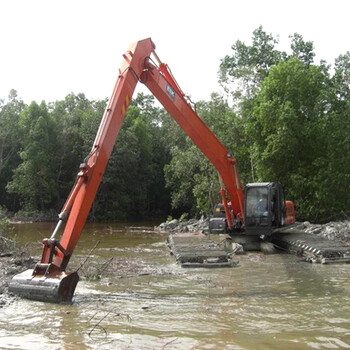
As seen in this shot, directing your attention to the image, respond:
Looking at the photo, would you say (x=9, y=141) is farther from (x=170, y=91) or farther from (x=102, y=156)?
(x=102, y=156)

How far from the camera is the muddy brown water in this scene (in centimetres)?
586

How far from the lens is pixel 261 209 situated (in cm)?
1539

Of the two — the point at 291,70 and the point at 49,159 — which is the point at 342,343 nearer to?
the point at 291,70

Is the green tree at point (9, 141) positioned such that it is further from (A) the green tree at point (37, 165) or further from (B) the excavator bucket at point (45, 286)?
(B) the excavator bucket at point (45, 286)

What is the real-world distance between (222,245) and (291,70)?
45.8ft

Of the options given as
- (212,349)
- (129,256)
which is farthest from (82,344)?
(129,256)

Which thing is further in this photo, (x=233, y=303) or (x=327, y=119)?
(x=327, y=119)

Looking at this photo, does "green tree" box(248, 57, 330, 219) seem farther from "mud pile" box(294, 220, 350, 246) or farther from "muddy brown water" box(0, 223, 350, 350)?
"muddy brown water" box(0, 223, 350, 350)

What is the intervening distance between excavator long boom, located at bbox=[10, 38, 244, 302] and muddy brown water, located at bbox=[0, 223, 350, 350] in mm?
344

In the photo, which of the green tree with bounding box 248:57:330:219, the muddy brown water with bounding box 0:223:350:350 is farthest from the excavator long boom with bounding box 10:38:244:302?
the green tree with bounding box 248:57:330:219

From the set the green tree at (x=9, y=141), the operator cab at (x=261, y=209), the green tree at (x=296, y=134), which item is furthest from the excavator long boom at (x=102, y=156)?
the green tree at (x=9, y=141)

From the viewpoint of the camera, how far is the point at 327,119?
26.6 metres

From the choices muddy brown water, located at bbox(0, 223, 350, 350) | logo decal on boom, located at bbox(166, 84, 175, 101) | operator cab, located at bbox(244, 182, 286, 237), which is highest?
logo decal on boom, located at bbox(166, 84, 175, 101)

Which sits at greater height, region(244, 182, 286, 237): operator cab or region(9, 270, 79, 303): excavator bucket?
region(244, 182, 286, 237): operator cab
